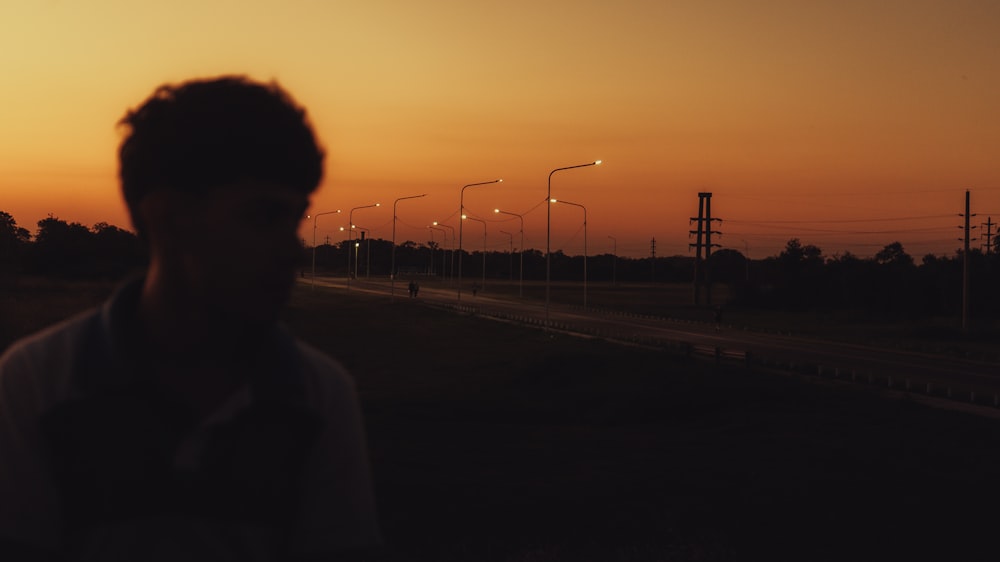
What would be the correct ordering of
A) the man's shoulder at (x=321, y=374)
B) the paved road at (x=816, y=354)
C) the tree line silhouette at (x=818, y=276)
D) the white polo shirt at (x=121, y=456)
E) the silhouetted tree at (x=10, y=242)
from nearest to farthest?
the white polo shirt at (x=121, y=456)
the man's shoulder at (x=321, y=374)
the paved road at (x=816, y=354)
the tree line silhouette at (x=818, y=276)
the silhouetted tree at (x=10, y=242)

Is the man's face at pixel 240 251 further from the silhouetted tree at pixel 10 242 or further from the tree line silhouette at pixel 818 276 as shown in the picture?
the silhouetted tree at pixel 10 242

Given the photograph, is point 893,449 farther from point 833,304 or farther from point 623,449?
point 833,304

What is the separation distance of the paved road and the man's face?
28115 millimetres

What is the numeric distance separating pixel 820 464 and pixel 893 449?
92.3 inches

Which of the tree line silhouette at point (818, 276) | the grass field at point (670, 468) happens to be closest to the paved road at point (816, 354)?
the grass field at point (670, 468)

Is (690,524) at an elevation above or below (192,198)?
below

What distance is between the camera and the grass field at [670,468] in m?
12.7

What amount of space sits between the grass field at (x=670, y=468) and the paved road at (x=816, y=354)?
10.3ft

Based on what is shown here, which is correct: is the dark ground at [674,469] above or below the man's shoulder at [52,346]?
below

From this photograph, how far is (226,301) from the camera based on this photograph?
1411 millimetres

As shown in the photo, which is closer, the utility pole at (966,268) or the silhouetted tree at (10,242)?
the utility pole at (966,268)

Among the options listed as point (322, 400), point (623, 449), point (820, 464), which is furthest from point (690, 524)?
point (322, 400)

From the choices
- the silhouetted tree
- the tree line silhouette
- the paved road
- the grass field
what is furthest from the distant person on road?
the silhouetted tree

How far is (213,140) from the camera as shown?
56.7 inches
